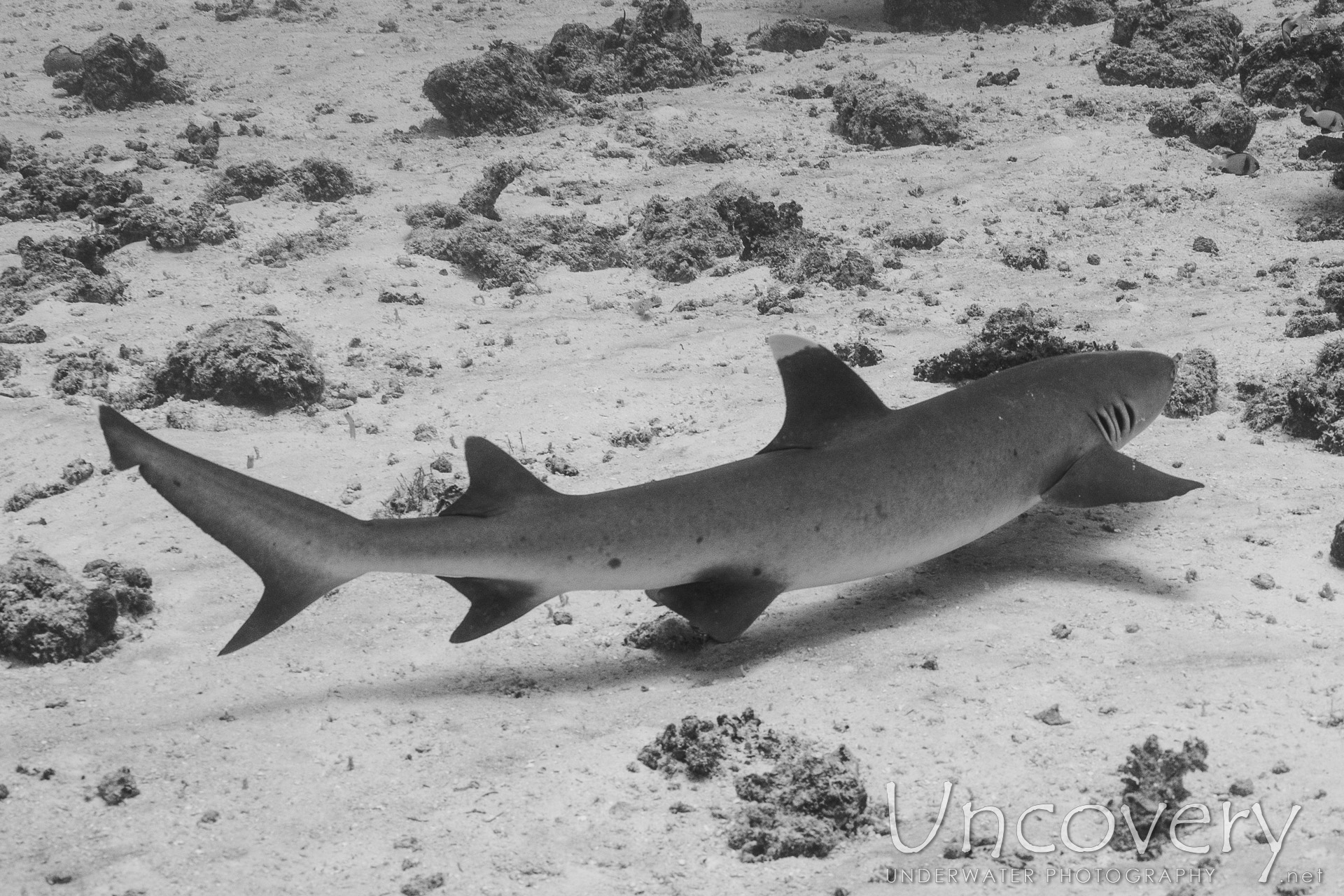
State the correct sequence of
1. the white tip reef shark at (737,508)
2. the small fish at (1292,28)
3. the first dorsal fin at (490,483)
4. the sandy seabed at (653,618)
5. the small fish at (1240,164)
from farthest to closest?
the small fish at (1292,28)
the small fish at (1240,164)
the first dorsal fin at (490,483)
the white tip reef shark at (737,508)
the sandy seabed at (653,618)

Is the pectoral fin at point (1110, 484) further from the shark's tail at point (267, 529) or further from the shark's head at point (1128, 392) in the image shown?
the shark's tail at point (267, 529)

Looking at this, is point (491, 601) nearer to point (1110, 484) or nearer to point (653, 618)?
point (653, 618)

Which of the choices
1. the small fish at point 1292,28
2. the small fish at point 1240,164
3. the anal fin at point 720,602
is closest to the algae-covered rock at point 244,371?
the anal fin at point 720,602

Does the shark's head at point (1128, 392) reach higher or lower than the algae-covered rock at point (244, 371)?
higher

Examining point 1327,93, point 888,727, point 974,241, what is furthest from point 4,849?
point 1327,93

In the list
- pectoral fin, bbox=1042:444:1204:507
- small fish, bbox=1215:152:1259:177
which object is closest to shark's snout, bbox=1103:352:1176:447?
pectoral fin, bbox=1042:444:1204:507

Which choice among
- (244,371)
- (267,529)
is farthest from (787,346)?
(244,371)

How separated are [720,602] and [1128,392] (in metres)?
2.43

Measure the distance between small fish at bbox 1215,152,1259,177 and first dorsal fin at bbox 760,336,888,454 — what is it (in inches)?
310

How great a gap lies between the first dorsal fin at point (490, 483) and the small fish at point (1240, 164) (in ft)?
29.9

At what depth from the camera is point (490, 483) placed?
3.49 meters

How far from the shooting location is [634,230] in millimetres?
9438

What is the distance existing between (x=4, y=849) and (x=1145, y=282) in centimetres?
816

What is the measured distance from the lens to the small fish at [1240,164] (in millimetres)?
9445
